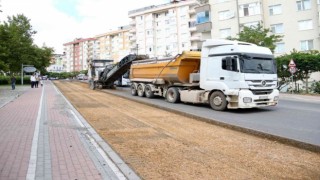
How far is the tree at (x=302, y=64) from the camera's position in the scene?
24734mm

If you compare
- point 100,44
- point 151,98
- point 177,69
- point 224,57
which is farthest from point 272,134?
point 100,44

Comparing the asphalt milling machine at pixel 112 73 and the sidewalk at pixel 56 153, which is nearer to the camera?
the sidewalk at pixel 56 153

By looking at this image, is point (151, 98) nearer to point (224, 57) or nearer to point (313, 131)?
point (224, 57)

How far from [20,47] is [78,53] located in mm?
110283

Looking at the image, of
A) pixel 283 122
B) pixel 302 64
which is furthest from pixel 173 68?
pixel 302 64

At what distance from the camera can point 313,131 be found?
9195 mm

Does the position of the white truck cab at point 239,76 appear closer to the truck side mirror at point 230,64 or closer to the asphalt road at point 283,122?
the truck side mirror at point 230,64

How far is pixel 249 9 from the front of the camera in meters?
42.9

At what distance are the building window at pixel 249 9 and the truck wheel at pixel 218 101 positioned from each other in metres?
30.9

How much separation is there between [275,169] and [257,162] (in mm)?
488

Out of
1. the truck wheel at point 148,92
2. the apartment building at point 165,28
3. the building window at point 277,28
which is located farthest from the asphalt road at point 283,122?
the apartment building at point 165,28

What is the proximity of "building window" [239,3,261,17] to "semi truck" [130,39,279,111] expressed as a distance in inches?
1127

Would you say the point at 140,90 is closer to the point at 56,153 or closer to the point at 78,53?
the point at 56,153

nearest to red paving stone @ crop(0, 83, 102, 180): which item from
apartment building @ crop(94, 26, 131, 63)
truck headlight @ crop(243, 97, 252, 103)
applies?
truck headlight @ crop(243, 97, 252, 103)
